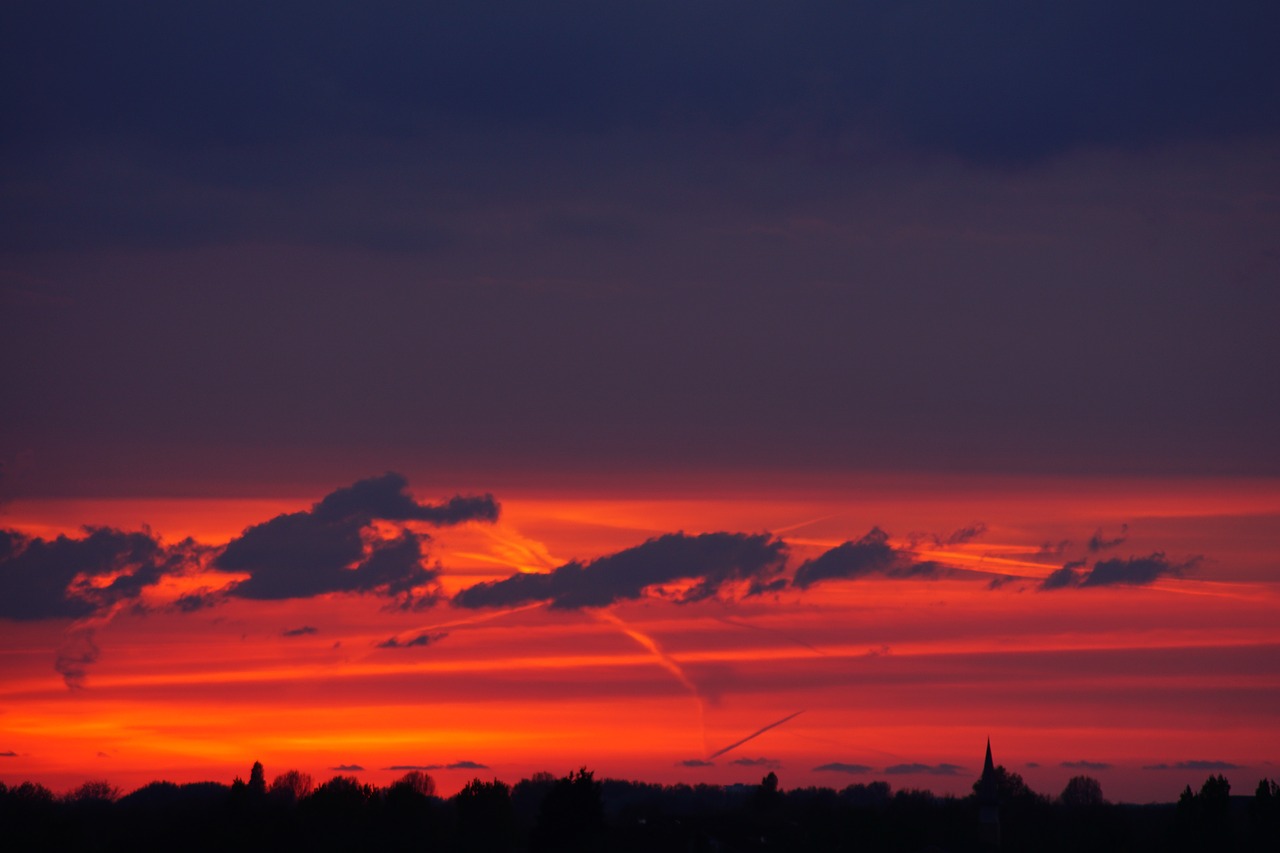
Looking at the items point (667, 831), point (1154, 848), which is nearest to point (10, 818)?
point (667, 831)

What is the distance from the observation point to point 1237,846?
192 metres

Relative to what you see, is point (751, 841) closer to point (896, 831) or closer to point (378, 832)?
point (896, 831)

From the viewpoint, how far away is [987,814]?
183250 millimetres

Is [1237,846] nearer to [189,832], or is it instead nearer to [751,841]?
[751,841]

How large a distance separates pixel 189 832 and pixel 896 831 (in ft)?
259

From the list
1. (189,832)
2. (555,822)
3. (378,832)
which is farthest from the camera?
(378,832)

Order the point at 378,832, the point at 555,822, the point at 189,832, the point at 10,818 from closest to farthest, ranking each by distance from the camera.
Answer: the point at 555,822 → the point at 189,832 → the point at 10,818 → the point at 378,832

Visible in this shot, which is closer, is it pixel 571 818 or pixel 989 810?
pixel 571 818

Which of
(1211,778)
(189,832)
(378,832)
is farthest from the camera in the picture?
(1211,778)

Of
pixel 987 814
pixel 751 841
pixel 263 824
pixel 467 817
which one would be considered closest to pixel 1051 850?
pixel 987 814

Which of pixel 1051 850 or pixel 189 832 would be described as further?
pixel 1051 850

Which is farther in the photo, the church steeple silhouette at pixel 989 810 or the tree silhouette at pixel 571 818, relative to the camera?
the church steeple silhouette at pixel 989 810

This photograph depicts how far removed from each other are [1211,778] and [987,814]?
30.2 metres

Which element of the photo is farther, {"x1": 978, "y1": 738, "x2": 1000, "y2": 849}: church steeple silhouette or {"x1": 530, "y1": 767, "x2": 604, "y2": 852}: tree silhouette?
{"x1": 978, "y1": 738, "x2": 1000, "y2": 849}: church steeple silhouette
